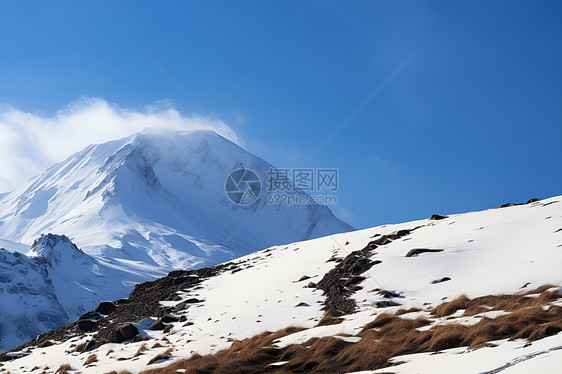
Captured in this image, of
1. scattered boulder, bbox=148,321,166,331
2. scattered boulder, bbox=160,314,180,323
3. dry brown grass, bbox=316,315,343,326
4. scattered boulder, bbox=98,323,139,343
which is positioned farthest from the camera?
scattered boulder, bbox=160,314,180,323

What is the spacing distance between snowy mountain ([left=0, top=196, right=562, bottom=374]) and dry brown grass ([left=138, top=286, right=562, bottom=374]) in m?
0.04

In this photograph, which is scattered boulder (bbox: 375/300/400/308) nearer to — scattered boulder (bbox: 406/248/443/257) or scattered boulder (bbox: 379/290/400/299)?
scattered boulder (bbox: 379/290/400/299)

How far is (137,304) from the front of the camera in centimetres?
3375

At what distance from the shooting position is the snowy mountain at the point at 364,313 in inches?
476

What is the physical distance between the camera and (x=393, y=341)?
44.5ft

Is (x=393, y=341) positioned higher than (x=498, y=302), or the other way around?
(x=498, y=302)

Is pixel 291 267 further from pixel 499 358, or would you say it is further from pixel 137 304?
pixel 499 358

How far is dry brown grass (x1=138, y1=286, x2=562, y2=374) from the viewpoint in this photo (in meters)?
12.0

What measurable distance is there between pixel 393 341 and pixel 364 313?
624 cm

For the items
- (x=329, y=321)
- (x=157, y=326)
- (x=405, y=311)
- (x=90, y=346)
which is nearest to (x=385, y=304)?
(x=329, y=321)

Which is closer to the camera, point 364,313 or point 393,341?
point 393,341

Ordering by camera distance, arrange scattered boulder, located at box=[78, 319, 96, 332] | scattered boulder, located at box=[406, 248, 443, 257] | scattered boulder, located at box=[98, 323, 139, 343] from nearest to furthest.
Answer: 1. scattered boulder, located at box=[98, 323, 139, 343]
2. scattered boulder, located at box=[406, 248, 443, 257]
3. scattered boulder, located at box=[78, 319, 96, 332]

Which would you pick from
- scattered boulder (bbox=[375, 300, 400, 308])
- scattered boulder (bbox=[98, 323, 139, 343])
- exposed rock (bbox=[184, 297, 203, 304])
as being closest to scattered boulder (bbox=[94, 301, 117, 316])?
exposed rock (bbox=[184, 297, 203, 304])

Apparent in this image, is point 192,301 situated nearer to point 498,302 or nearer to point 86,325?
point 86,325
